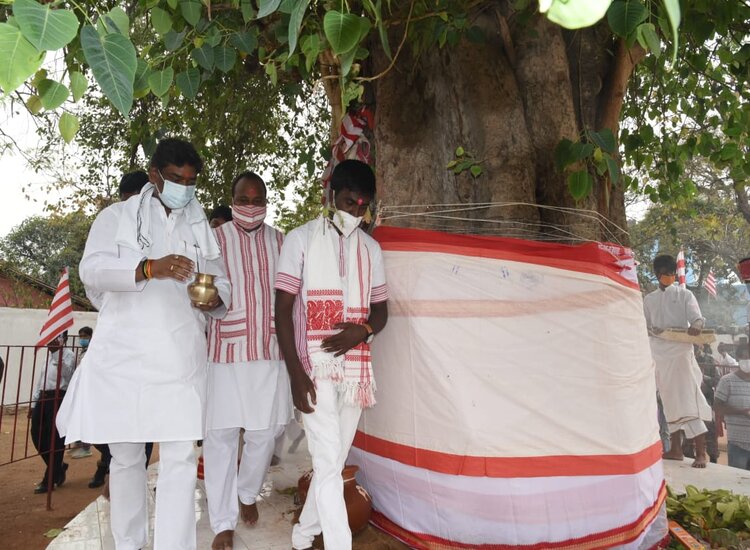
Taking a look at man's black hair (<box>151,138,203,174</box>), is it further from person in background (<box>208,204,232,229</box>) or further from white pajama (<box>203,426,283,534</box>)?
person in background (<box>208,204,232,229</box>)

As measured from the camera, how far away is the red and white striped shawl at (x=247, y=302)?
3498 mm

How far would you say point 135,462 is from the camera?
288 cm

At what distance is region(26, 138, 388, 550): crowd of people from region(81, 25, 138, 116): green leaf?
1.51 m

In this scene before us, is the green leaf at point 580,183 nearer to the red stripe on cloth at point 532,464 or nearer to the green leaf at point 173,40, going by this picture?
the red stripe on cloth at point 532,464

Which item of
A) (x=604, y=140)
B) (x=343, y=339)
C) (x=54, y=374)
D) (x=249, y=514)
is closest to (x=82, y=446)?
(x=54, y=374)

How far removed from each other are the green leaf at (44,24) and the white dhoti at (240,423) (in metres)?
2.58

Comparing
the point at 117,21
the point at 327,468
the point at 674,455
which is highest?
the point at 117,21

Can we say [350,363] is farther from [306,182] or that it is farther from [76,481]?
[306,182]

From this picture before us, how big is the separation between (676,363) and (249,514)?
182 inches

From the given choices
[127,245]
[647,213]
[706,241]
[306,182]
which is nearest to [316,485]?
[127,245]

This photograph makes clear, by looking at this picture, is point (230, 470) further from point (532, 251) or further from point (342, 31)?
point (342, 31)

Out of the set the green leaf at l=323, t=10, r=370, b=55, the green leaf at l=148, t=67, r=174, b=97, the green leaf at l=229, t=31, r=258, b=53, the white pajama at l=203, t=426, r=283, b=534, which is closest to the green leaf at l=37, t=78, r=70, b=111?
the green leaf at l=323, t=10, r=370, b=55

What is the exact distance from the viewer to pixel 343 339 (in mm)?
2881

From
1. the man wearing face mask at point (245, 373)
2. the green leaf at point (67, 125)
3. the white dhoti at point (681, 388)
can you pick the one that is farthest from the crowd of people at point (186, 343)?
the white dhoti at point (681, 388)
